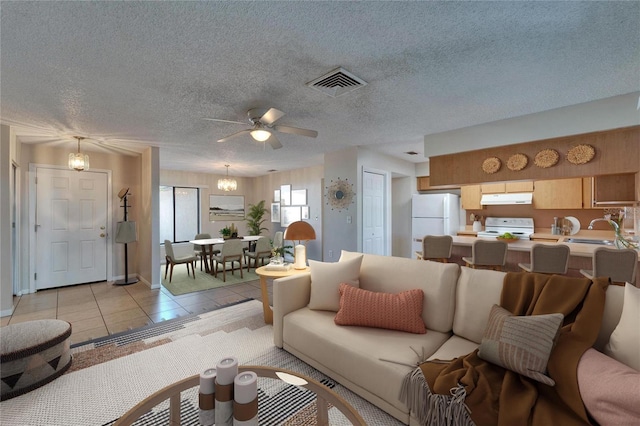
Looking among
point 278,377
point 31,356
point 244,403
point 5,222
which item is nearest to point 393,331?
point 278,377

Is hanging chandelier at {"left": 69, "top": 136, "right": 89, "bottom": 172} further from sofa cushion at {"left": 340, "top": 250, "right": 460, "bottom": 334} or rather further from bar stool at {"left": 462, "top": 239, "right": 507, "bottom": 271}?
bar stool at {"left": 462, "top": 239, "right": 507, "bottom": 271}

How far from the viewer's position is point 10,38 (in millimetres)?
1778

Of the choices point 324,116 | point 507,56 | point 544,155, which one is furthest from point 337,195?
point 507,56

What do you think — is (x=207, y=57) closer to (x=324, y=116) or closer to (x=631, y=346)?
(x=324, y=116)

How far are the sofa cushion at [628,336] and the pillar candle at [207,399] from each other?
187 cm

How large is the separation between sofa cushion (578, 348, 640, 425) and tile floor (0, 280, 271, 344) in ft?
11.8

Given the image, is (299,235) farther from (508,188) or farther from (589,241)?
(508,188)

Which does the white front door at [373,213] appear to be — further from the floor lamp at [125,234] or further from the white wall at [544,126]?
the floor lamp at [125,234]

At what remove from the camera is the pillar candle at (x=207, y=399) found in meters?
1.15

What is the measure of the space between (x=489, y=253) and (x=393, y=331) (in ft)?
6.99

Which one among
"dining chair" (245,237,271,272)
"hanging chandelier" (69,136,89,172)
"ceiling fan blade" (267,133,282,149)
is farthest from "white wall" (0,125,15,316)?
"dining chair" (245,237,271,272)

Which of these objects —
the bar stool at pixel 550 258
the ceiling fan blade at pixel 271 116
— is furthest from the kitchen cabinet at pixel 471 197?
the ceiling fan blade at pixel 271 116

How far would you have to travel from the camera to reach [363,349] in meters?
1.82

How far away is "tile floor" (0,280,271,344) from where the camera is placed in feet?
10.6
